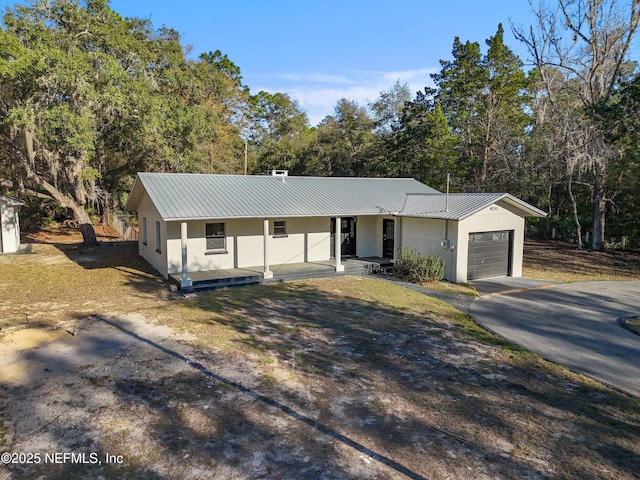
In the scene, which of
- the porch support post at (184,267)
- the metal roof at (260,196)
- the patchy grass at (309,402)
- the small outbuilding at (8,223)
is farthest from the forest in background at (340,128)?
the patchy grass at (309,402)

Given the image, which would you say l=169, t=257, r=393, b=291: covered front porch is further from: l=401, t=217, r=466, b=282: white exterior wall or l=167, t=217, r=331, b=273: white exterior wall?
l=401, t=217, r=466, b=282: white exterior wall

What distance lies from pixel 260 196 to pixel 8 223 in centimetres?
1227

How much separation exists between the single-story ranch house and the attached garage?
37mm

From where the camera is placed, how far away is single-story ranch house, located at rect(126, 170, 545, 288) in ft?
43.3

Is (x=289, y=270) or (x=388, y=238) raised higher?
(x=388, y=238)

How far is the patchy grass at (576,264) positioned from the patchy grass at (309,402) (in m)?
8.66

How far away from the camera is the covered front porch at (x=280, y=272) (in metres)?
12.3

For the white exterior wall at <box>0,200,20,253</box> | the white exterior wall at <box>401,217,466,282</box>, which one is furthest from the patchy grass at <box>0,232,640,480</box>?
the white exterior wall at <box>0,200,20,253</box>

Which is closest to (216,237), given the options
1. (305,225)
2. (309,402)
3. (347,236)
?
(305,225)

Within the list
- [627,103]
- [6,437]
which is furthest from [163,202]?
[627,103]

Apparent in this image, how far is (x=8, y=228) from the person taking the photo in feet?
58.6

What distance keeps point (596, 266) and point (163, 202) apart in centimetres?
1773

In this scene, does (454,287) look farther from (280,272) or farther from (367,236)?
(280,272)

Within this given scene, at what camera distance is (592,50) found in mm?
19391
